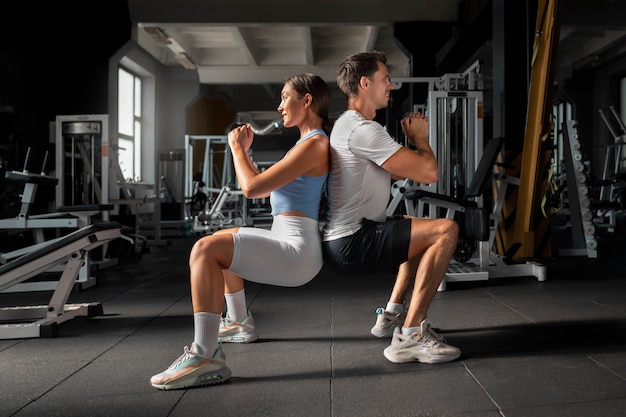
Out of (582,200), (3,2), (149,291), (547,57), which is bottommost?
(149,291)

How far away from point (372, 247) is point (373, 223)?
0.29 feet

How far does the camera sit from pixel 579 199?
16.0 ft

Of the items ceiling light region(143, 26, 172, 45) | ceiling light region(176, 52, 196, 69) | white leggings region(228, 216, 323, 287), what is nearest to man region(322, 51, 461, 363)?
white leggings region(228, 216, 323, 287)

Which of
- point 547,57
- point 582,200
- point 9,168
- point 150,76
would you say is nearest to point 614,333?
point 547,57

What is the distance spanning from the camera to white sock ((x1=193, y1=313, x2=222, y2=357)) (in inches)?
64.0

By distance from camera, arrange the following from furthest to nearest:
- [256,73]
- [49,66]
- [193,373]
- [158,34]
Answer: [256,73] → [158,34] → [49,66] → [193,373]

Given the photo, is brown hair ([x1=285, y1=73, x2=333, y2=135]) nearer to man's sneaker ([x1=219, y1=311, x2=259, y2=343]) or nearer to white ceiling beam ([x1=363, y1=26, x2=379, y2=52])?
man's sneaker ([x1=219, y1=311, x2=259, y2=343])

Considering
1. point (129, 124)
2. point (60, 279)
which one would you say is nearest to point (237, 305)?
point (60, 279)

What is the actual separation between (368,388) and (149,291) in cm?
231

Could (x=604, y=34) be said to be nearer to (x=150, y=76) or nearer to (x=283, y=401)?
(x=150, y=76)

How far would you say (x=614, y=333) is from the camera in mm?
2160

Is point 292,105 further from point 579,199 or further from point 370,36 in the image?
point 370,36

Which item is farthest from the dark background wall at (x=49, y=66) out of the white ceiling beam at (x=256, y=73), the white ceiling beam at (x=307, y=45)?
the white ceiling beam at (x=256, y=73)

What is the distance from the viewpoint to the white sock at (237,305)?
210 centimetres
